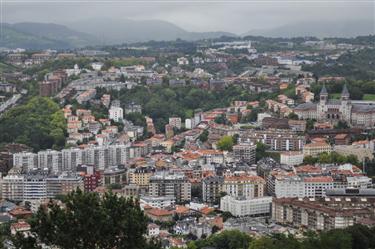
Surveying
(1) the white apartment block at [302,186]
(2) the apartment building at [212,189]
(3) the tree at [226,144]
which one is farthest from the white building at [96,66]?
(1) the white apartment block at [302,186]

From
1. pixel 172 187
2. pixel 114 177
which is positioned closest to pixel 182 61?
pixel 114 177

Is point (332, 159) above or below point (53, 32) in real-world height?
below

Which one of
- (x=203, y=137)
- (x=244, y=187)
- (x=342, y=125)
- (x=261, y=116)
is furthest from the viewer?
(x=261, y=116)

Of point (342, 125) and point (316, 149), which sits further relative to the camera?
point (342, 125)

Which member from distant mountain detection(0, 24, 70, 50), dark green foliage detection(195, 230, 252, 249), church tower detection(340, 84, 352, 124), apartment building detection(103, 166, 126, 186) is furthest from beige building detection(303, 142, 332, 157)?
distant mountain detection(0, 24, 70, 50)

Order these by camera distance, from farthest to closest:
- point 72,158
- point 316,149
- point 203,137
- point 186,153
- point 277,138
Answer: point 203,137, point 277,138, point 186,153, point 72,158, point 316,149

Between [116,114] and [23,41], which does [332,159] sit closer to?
[116,114]
